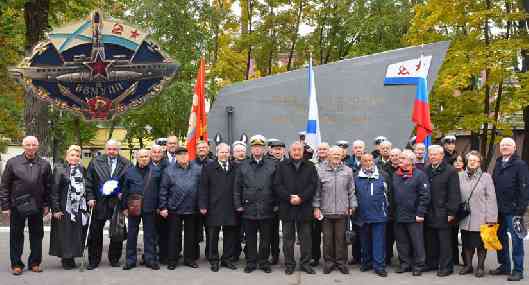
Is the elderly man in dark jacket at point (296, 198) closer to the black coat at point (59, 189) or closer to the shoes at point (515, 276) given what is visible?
the shoes at point (515, 276)

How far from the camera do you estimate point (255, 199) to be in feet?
25.1

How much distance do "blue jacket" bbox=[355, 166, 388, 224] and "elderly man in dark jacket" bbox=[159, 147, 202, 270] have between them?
86.9 inches

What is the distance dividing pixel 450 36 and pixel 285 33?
10.0 meters

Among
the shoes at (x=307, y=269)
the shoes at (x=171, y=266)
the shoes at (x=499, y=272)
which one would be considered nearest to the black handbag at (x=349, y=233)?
the shoes at (x=307, y=269)

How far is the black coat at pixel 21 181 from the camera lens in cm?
740

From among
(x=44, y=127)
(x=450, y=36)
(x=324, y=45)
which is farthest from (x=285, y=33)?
(x=44, y=127)

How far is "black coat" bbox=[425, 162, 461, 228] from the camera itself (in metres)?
7.47

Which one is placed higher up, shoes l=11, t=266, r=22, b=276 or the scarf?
the scarf

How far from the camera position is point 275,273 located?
7609 millimetres

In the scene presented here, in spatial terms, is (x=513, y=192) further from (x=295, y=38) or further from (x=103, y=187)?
(x=295, y=38)

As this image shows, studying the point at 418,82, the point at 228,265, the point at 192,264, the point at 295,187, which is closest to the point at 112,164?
the point at 192,264

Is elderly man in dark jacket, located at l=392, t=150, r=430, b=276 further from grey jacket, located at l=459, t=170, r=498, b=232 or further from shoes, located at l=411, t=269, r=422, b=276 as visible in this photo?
grey jacket, located at l=459, t=170, r=498, b=232

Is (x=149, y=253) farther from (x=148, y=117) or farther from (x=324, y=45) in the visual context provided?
(x=324, y=45)

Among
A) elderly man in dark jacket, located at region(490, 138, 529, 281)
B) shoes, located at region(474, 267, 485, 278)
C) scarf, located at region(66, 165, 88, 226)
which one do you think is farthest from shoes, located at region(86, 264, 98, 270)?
elderly man in dark jacket, located at region(490, 138, 529, 281)
